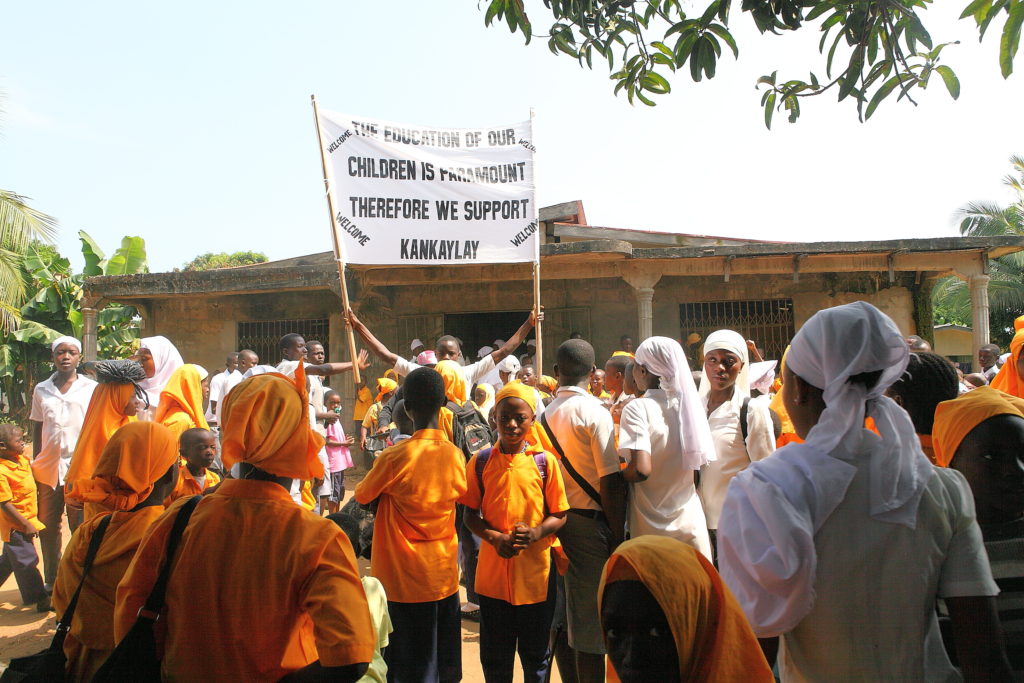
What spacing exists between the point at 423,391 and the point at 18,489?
3689 mm

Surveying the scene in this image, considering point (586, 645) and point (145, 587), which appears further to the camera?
point (586, 645)

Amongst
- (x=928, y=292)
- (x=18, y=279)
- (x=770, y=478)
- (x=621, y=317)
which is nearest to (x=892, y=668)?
(x=770, y=478)

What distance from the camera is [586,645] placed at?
118 inches

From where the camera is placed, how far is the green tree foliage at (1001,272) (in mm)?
24375

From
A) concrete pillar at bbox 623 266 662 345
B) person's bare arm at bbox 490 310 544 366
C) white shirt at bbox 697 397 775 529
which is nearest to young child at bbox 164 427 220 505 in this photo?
person's bare arm at bbox 490 310 544 366

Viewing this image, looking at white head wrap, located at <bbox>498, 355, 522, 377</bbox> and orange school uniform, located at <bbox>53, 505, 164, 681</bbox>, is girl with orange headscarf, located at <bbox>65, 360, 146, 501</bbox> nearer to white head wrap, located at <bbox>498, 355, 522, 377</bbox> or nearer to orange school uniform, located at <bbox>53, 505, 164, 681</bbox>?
orange school uniform, located at <bbox>53, 505, 164, 681</bbox>

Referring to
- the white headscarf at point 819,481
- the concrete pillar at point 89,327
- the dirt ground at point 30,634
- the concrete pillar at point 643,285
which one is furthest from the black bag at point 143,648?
the concrete pillar at point 89,327

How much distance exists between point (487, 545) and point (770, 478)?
6.51ft

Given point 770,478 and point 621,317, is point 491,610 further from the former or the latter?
point 621,317

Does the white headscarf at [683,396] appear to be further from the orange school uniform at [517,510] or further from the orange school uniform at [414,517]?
the orange school uniform at [414,517]

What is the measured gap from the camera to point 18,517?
15.8 ft

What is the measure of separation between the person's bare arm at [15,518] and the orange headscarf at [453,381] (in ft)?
10.3

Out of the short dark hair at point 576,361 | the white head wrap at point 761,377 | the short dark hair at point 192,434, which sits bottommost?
the white head wrap at point 761,377

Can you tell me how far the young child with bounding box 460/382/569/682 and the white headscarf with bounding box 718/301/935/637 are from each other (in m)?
1.66
